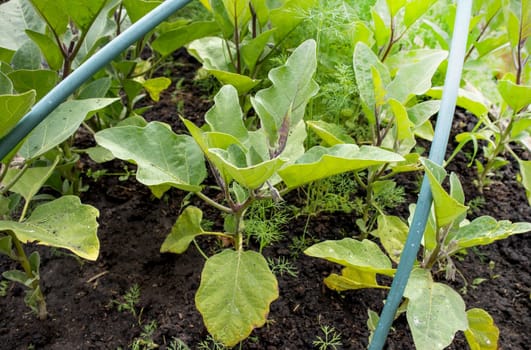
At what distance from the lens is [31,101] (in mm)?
724

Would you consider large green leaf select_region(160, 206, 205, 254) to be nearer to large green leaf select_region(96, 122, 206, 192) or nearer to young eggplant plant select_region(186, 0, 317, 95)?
large green leaf select_region(96, 122, 206, 192)

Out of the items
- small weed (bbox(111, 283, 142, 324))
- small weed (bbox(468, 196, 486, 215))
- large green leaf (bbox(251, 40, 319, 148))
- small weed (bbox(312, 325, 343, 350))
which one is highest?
large green leaf (bbox(251, 40, 319, 148))

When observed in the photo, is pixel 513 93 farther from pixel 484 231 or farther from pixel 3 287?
pixel 3 287

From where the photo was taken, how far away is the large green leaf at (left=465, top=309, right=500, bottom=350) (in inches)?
38.6

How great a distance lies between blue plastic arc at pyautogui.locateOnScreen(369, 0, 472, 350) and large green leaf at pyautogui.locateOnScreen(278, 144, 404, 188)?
0.25 feet

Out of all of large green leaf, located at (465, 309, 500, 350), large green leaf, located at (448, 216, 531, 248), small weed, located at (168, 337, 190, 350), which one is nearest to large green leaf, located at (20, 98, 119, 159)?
small weed, located at (168, 337, 190, 350)

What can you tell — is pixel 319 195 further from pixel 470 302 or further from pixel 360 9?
pixel 360 9

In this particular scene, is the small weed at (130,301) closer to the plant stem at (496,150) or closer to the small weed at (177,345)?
the small weed at (177,345)

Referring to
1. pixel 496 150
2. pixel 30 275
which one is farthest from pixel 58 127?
pixel 496 150

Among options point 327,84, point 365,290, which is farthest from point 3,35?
point 365,290

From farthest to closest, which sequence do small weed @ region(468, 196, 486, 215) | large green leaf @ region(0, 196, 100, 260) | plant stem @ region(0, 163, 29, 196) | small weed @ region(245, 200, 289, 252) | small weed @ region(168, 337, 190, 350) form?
small weed @ region(468, 196, 486, 215), small weed @ region(245, 200, 289, 252), small weed @ region(168, 337, 190, 350), plant stem @ region(0, 163, 29, 196), large green leaf @ region(0, 196, 100, 260)

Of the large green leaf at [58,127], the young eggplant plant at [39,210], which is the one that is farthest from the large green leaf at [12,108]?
the large green leaf at [58,127]

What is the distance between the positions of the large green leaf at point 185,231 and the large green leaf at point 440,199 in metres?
0.49

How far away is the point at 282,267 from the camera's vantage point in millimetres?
1177
